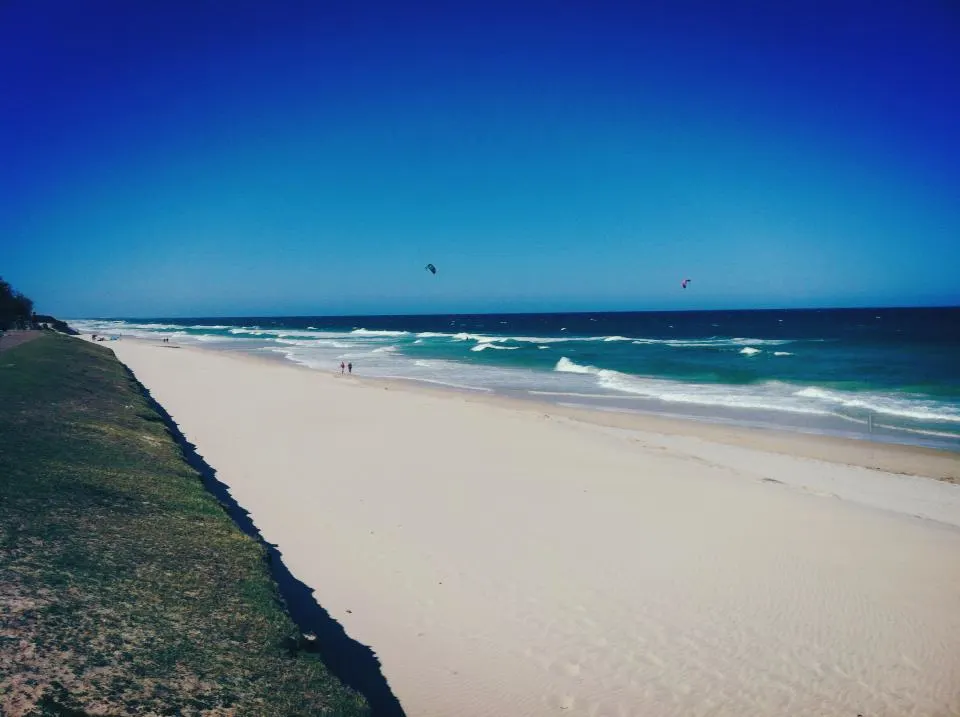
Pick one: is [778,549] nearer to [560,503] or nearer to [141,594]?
[560,503]

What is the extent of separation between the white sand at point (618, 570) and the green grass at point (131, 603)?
136cm

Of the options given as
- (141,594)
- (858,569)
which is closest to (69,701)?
(141,594)

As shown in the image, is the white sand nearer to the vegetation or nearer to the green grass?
the green grass

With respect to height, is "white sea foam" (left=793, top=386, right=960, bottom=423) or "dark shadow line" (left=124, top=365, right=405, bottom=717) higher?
"dark shadow line" (left=124, top=365, right=405, bottom=717)

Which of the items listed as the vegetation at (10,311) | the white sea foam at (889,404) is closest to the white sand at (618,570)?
the white sea foam at (889,404)

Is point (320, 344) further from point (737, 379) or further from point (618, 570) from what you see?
point (618, 570)

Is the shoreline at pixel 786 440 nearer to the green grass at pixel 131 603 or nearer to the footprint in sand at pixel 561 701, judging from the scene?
the footprint in sand at pixel 561 701

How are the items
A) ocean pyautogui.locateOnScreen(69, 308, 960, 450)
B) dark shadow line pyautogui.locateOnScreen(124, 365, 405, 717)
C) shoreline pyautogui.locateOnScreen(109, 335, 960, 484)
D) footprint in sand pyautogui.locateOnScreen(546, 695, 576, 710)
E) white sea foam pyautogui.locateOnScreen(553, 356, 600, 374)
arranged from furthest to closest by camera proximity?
white sea foam pyautogui.locateOnScreen(553, 356, 600, 374) → ocean pyautogui.locateOnScreen(69, 308, 960, 450) → shoreline pyautogui.locateOnScreen(109, 335, 960, 484) → footprint in sand pyautogui.locateOnScreen(546, 695, 576, 710) → dark shadow line pyautogui.locateOnScreen(124, 365, 405, 717)

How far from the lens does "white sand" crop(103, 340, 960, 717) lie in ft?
17.9

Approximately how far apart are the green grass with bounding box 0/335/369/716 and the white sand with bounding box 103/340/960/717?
136 cm

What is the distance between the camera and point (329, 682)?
4188 mm

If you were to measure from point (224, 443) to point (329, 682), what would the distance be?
11313mm

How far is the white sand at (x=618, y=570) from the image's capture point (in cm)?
545

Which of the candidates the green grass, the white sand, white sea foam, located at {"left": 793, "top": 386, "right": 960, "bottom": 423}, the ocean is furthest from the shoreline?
the green grass
